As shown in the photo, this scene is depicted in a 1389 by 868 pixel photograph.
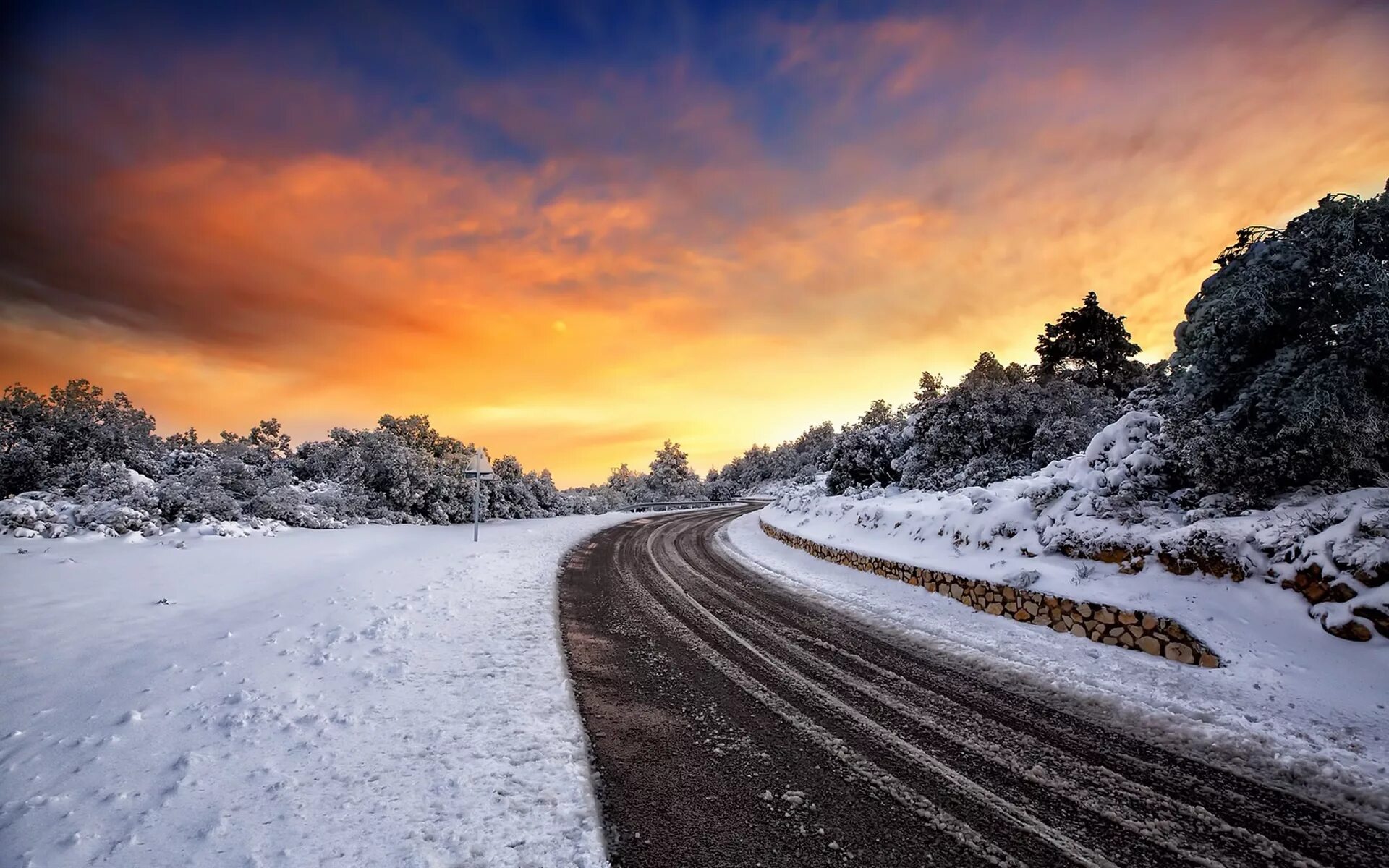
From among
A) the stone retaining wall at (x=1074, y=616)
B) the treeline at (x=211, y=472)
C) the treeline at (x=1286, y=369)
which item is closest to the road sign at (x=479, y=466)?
the treeline at (x=211, y=472)

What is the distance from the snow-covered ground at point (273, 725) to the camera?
320 cm

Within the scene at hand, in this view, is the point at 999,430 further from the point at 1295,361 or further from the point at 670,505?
the point at 670,505

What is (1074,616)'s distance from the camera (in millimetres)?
7324

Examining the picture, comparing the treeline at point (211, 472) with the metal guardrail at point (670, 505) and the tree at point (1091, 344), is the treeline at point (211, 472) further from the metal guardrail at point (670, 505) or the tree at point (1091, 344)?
the tree at point (1091, 344)

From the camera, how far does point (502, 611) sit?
892 cm

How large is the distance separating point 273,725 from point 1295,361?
502 inches

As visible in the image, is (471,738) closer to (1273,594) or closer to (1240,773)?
(1240,773)

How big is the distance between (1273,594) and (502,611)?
1062 centimetres

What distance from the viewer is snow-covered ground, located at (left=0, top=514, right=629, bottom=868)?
3.20m

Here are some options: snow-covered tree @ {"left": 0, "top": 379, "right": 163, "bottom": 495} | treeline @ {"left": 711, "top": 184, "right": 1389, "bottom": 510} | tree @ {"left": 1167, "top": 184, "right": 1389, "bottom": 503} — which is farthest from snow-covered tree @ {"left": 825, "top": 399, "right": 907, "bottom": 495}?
snow-covered tree @ {"left": 0, "top": 379, "right": 163, "bottom": 495}

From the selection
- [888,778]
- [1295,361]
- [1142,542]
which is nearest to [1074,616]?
[1142,542]

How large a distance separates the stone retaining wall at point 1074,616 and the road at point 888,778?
7.14 feet

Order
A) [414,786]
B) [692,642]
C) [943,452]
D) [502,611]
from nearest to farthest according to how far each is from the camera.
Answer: [414,786]
[692,642]
[502,611]
[943,452]

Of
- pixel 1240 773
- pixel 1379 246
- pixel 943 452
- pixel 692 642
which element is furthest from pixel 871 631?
pixel 943 452
